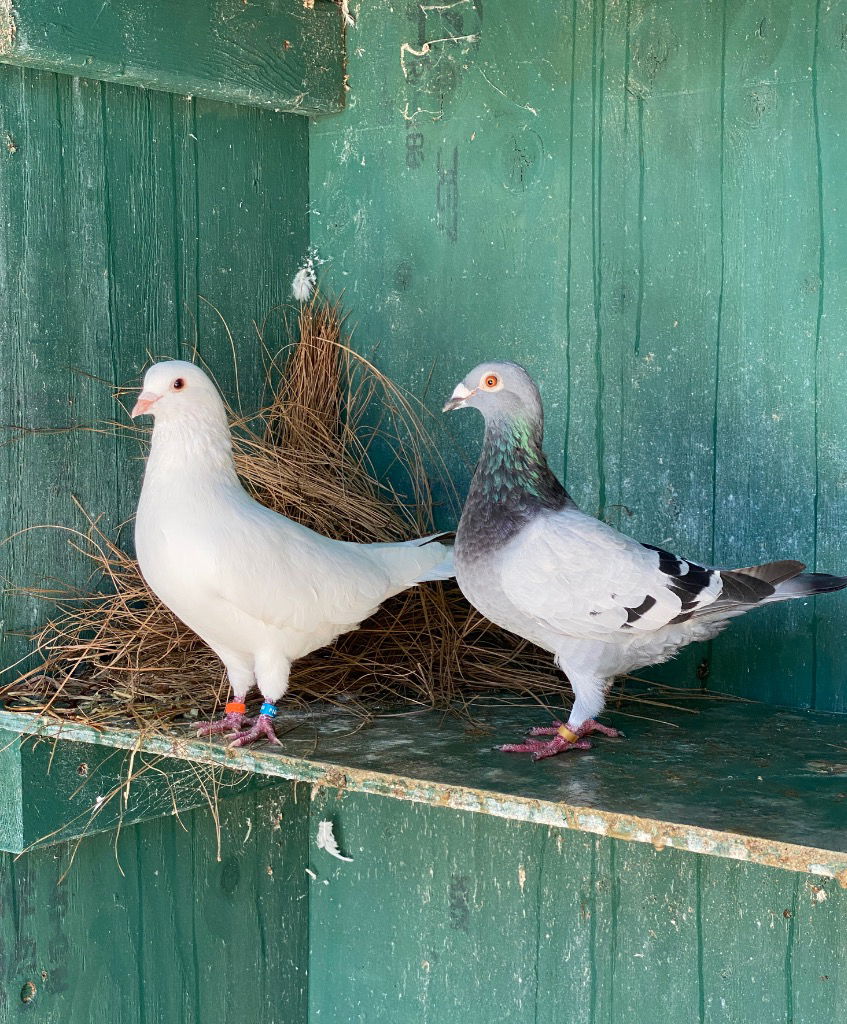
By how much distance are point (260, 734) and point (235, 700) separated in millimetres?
121

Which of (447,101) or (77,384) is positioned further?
(447,101)

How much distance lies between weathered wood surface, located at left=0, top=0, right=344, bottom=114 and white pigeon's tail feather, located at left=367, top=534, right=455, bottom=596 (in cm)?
106

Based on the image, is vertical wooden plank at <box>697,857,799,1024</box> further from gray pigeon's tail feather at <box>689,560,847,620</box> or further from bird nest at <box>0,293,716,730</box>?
gray pigeon's tail feather at <box>689,560,847,620</box>

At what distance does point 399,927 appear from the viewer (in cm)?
280

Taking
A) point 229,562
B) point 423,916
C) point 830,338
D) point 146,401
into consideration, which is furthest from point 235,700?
point 830,338

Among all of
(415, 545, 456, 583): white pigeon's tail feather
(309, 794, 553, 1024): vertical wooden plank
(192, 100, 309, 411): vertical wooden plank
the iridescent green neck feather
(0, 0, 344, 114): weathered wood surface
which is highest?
(0, 0, 344, 114): weathered wood surface

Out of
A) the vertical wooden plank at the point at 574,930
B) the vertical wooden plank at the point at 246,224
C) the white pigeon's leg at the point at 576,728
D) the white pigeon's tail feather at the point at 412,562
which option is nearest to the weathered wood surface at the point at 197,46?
the vertical wooden plank at the point at 246,224

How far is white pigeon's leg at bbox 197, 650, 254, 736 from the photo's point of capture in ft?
7.29

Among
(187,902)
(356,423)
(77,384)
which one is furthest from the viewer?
(356,423)

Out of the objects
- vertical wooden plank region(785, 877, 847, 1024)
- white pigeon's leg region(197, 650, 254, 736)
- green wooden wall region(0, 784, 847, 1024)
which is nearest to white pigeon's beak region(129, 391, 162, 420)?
white pigeon's leg region(197, 650, 254, 736)

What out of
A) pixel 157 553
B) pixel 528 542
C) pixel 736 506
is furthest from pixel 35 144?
pixel 736 506

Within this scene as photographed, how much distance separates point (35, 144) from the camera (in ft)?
7.91

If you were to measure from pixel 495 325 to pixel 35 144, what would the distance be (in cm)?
103

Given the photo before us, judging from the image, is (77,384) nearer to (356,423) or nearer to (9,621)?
(9,621)
